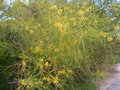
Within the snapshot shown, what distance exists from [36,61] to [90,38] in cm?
95

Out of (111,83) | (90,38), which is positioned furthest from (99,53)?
(111,83)

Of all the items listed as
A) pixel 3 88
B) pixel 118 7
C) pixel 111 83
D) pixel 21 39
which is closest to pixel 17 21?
pixel 21 39

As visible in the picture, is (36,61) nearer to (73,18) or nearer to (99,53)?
(73,18)

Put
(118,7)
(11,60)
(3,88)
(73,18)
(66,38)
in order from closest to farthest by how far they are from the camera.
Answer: (66,38) → (73,18) → (11,60) → (3,88) → (118,7)

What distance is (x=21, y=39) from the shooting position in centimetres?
314

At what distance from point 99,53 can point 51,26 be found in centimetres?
228

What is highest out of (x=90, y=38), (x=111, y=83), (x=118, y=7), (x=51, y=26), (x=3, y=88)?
(x=118, y=7)

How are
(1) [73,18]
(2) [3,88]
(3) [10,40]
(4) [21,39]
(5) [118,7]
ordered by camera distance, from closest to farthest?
(1) [73,18] → (4) [21,39] → (3) [10,40] → (2) [3,88] → (5) [118,7]

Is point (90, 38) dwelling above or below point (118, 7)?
below

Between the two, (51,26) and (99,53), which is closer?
(51,26)

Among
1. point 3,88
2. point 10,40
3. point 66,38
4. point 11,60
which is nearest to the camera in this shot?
point 66,38

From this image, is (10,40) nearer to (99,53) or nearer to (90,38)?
(90,38)

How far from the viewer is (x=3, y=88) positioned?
4.73 m

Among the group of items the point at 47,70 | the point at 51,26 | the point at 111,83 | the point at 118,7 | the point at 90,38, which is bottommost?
the point at 111,83
